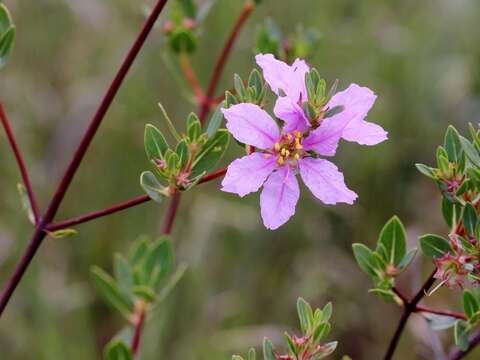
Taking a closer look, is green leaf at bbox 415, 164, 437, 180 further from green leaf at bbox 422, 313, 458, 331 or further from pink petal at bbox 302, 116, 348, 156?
green leaf at bbox 422, 313, 458, 331

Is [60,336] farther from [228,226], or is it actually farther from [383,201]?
[383,201]

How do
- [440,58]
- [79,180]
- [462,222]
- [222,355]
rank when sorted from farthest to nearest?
[440,58] → [79,180] → [222,355] → [462,222]

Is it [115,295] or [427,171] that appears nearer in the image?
[427,171]

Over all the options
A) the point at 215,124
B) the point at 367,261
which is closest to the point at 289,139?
the point at 215,124

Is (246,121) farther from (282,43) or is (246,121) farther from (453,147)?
(282,43)

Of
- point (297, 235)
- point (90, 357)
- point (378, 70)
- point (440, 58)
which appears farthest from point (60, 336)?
point (440, 58)

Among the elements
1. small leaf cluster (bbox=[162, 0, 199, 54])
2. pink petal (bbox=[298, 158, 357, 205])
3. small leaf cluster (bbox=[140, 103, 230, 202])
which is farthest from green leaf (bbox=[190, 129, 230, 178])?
small leaf cluster (bbox=[162, 0, 199, 54])
